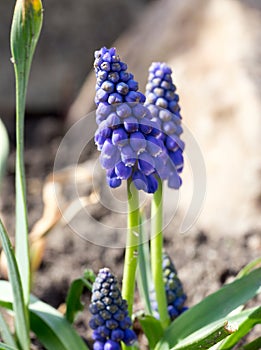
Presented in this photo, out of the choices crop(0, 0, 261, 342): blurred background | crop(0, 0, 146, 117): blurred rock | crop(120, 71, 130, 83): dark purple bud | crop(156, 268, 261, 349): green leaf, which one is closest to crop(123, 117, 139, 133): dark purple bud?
crop(120, 71, 130, 83): dark purple bud

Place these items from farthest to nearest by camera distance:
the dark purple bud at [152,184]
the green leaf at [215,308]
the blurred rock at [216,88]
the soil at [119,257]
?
the blurred rock at [216,88]
the soil at [119,257]
the green leaf at [215,308]
the dark purple bud at [152,184]

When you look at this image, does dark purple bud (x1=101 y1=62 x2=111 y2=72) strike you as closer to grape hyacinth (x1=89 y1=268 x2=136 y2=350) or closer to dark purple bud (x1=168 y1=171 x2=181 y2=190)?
dark purple bud (x1=168 y1=171 x2=181 y2=190)

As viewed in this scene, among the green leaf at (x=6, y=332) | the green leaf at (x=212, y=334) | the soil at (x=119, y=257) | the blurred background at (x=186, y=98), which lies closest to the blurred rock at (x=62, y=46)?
the blurred background at (x=186, y=98)

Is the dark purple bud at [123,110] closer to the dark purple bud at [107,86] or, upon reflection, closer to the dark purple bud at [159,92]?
the dark purple bud at [107,86]

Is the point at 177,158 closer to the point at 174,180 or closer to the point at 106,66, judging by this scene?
the point at 174,180

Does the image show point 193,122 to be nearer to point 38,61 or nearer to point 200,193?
point 200,193
